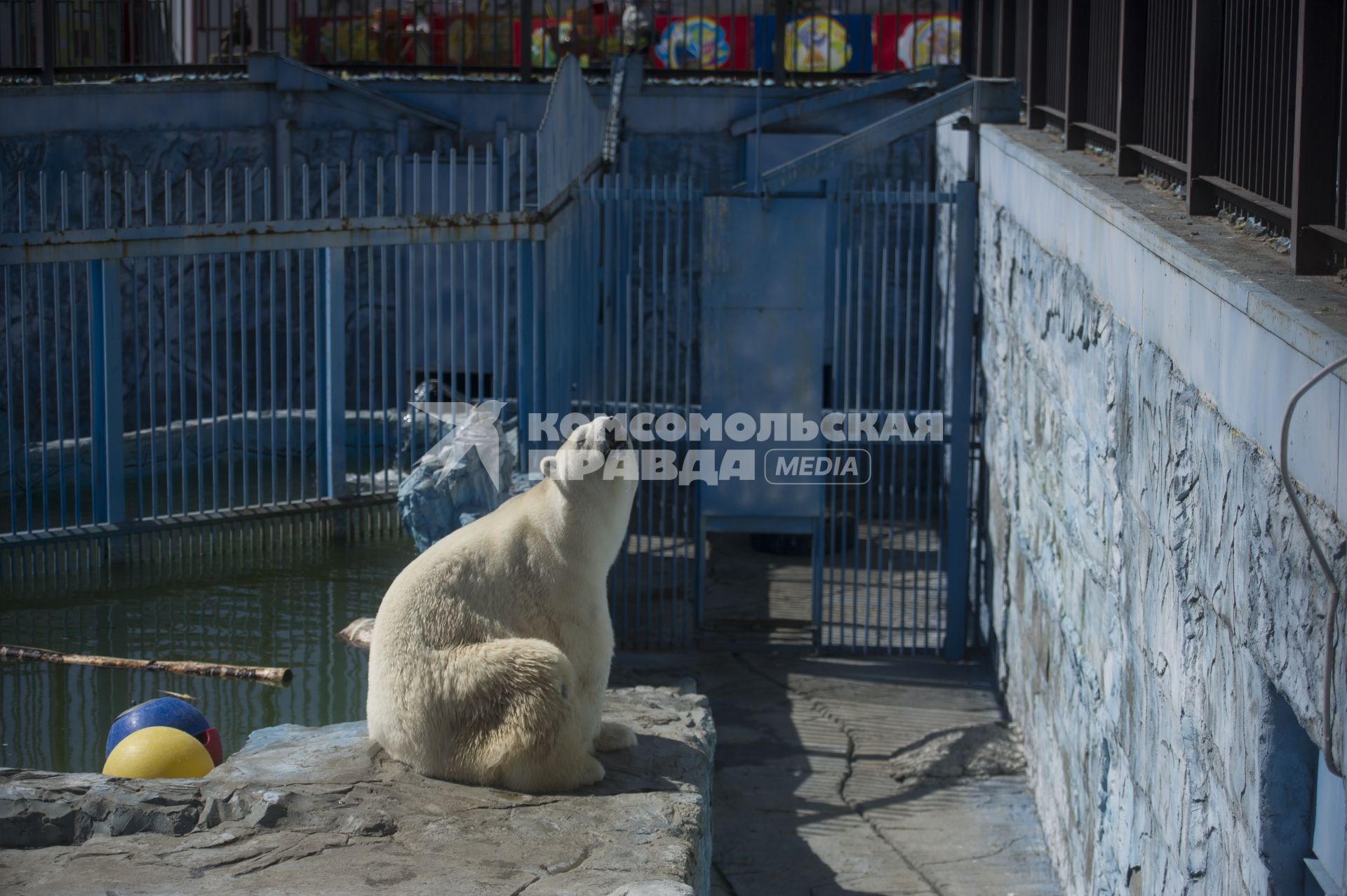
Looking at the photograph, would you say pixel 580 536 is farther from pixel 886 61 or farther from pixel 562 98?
pixel 886 61

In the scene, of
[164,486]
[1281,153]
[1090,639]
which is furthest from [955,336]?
[164,486]

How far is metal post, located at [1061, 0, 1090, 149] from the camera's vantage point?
23.1ft

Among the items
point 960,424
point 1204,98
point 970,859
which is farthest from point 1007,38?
point 970,859

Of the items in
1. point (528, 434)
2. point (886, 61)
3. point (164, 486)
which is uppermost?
point (886, 61)

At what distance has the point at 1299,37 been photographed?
359 centimetres

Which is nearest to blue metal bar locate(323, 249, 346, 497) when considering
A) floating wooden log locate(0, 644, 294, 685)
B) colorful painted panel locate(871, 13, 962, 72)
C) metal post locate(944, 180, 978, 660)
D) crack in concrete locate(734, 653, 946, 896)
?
floating wooden log locate(0, 644, 294, 685)

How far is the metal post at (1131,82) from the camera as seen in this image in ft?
18.9

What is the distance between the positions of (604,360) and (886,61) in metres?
7.26

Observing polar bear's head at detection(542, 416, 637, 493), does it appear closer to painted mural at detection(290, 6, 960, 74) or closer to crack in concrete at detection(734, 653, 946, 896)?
crack in concrete at detection(734, 653, 946, 896)

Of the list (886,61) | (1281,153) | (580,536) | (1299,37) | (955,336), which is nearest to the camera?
(1299,37)

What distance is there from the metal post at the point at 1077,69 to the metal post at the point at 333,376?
397cm

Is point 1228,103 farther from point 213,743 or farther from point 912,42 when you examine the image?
point 912,42

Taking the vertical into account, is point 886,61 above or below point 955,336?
above

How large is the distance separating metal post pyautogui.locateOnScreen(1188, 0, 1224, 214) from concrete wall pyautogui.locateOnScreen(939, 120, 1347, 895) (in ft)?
0.83
